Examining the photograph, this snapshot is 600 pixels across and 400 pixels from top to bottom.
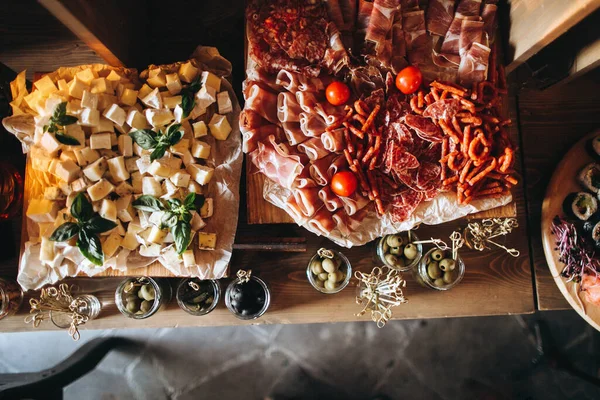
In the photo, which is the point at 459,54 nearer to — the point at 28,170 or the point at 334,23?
the point at 334,23

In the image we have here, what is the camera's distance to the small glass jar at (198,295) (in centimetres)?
153

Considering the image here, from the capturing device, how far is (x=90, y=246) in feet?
4.30

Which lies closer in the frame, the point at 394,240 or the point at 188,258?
the point at 188,258

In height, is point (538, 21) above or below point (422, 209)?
above

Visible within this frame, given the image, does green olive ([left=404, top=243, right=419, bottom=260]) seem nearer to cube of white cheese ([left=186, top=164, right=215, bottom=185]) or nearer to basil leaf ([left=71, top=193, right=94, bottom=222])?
cube of white cheese ([left=186, top=164, right=215, bottom=185])

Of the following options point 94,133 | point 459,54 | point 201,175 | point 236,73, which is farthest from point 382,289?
point 94,133

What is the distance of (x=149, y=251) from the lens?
Result: 4.50 ft

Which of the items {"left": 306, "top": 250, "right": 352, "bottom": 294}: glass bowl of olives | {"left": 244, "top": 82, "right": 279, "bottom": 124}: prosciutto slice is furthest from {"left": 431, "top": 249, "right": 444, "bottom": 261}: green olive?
{"left": 244, "top": 82, "right": 279, "bottom": 124}: prosciutto slice

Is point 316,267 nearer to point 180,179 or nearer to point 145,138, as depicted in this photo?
point 180,179

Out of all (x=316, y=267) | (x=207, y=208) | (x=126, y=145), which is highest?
(x=126, y=145)

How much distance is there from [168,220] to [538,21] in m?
1.29

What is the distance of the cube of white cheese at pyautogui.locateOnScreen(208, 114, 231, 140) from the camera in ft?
4.63

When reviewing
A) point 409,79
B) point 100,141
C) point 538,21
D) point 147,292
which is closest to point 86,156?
point 100,141

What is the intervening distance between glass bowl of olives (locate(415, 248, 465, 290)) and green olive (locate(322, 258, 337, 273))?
0.34 metres
